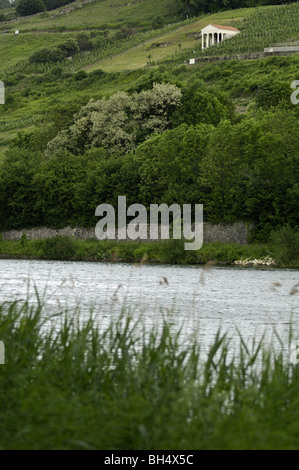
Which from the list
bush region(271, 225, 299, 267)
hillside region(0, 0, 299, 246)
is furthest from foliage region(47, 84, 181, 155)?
bush region(271, 225, 299, 267)

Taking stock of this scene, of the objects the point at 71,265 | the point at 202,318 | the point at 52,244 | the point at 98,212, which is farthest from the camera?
the point at 98,212

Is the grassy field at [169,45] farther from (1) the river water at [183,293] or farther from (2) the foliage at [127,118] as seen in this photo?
(1) the river water at [183,293]

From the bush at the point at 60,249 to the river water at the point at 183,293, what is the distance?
3784mm

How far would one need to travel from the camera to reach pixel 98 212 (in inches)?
2958

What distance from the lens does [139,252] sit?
6444 cm

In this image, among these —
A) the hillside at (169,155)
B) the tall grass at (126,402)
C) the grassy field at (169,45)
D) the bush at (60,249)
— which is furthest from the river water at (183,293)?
the grassy field at (169,45)

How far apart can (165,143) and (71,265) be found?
55.9 ft

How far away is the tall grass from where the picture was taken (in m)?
8.35

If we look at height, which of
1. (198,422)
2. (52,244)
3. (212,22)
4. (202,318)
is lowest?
(52,244)

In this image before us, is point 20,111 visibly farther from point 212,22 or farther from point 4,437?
point 4,437

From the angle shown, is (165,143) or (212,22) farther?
(212,22)

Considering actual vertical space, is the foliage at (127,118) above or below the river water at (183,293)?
above

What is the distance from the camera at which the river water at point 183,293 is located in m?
27.8

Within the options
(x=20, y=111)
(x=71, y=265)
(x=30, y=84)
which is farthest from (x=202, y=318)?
(x=30, y=84)
